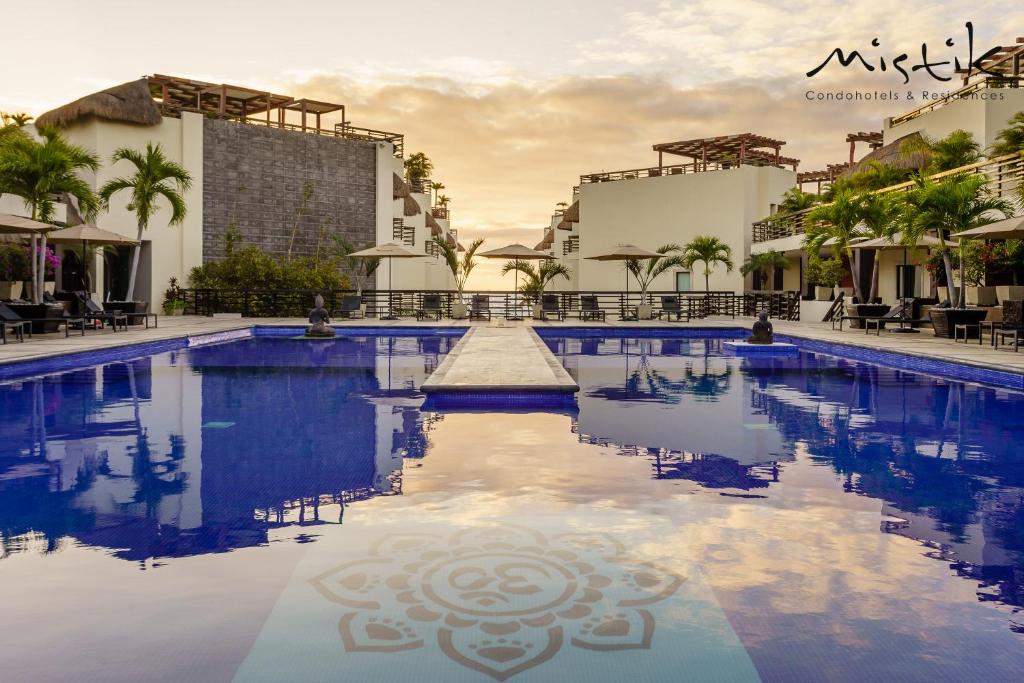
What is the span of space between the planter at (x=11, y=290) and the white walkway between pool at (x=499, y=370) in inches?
393

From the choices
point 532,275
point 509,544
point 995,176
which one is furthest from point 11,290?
point 995,176

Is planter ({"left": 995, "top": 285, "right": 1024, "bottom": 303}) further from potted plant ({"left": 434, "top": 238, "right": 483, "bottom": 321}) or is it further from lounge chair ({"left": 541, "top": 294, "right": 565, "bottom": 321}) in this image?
potted plant ({"left": 434, "top": 238, "right": 483, "bottom": 321})

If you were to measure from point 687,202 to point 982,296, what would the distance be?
1605 cm

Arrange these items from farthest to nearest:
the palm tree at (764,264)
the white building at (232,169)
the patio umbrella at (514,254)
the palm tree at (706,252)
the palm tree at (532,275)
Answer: the palm tree at (706,252), the palm tree at (764,264), the white building at (232,169), the palm tree at (532,275), the patio umbrella at (514,254)

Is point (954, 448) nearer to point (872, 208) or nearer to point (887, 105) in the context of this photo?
point (872, 208)

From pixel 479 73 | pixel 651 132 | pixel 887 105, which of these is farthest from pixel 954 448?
pixel 651 132

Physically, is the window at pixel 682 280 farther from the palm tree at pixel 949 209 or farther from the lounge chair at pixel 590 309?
the palm tree at pixel 949 209

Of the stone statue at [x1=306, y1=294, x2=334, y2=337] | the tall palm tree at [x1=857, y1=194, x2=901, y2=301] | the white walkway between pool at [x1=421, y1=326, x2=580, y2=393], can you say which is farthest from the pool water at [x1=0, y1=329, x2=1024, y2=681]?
the tall palm tree at [x1=857, y1=194, x2=901, y2=301]

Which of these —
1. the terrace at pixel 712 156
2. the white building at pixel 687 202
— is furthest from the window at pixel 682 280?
the terrace at pixel 712 156

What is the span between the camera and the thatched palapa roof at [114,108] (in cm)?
2216

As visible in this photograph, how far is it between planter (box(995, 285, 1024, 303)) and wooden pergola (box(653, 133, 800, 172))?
1628 cm

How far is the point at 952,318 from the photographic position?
569 inches

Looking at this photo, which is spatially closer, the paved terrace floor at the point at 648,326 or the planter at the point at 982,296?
the paved terrace floor at the point at 648,326

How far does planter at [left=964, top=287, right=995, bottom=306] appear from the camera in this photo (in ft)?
54.4
